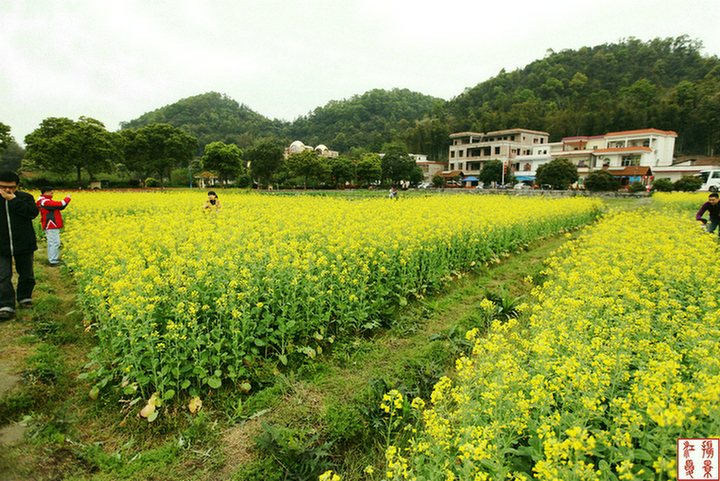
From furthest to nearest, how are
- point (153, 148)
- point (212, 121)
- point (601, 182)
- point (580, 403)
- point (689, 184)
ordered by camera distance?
point (212, 121)
point (153, 148)
point (689, 184)
point (601, 182)
point (580, 403)

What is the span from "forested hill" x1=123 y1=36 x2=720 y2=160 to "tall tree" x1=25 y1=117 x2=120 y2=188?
53034 millimetres

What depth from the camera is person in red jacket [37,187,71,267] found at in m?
9.40

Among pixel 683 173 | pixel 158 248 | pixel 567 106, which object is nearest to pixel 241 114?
pixel 567 106

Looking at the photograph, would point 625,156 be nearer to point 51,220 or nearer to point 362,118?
point 51,220

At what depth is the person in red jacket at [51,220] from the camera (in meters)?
9.40

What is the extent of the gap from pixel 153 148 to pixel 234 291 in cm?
5825

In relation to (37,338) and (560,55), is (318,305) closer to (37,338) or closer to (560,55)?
(37,338)

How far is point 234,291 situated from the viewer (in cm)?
464

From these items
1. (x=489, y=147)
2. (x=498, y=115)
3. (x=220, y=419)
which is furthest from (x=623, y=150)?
(x=220, y=419)

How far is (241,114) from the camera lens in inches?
4985

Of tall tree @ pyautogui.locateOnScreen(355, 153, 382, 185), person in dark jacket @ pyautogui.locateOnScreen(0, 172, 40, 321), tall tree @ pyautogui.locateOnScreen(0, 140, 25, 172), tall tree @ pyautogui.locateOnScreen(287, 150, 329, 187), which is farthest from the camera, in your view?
tall tree @ pyautogui.locateOnScreen(355, 153, 382, 185)

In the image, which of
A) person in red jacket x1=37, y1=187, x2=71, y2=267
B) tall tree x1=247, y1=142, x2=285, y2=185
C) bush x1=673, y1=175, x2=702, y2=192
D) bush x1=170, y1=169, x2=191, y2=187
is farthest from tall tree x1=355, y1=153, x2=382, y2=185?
person in red jacket x1=37, y1=187, x2=71, y2=267

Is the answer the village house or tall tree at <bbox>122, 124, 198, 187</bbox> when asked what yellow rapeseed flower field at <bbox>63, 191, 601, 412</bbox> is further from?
the village house

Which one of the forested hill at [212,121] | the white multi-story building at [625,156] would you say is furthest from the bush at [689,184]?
the forested hill at [212,121]
